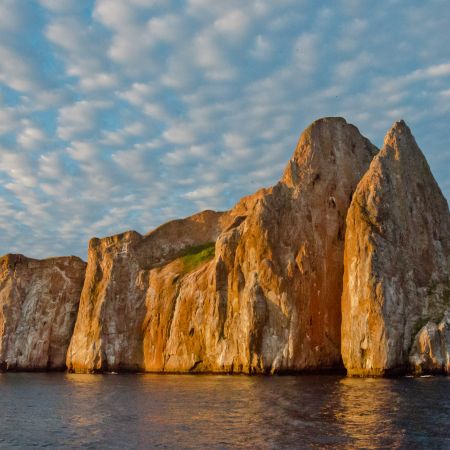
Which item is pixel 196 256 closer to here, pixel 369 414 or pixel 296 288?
pixel 296 288

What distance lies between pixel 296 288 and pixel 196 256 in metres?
26.5

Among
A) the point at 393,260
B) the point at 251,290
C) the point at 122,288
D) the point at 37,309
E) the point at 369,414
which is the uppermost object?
the point at 122,288

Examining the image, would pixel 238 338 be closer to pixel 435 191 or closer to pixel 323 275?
pixel 323 275

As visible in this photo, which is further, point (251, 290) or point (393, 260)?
point (251, 290)

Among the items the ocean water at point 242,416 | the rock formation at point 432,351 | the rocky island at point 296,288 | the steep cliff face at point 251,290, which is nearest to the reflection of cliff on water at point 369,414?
the ocean water at point 242,416

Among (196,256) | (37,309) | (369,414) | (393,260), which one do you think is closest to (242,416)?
(369,414)

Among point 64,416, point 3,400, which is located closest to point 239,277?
point 3,400

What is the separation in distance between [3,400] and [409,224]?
40009 millimetres

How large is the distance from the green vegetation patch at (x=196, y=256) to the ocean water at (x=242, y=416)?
33.9m

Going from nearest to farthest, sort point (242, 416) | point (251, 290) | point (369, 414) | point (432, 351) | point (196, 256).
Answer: point (369, 414) < point (242, 416) < point (432, 351) < point (251, 290) < point (196, 256)

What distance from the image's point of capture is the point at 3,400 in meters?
43.9

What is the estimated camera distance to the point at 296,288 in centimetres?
5912

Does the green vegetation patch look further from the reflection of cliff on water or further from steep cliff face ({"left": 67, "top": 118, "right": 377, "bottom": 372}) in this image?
the reflection of cliff on water

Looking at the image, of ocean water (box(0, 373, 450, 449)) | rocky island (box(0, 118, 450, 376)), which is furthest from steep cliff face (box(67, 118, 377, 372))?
ocean water (box(0, 373, 450, 449))
